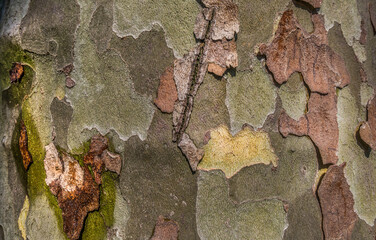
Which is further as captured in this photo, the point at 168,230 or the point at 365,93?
the point at 365,93

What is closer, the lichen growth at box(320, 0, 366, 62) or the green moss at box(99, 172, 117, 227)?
the green moss at box(99, 172, 117, 227)

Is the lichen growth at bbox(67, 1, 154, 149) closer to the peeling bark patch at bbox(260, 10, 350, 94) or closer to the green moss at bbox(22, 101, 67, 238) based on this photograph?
the green moss at bbox(22, 101, 67, 238)

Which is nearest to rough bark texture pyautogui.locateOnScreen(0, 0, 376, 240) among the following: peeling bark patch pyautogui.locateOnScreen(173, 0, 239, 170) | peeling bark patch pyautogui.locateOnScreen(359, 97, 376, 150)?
peeling bark patch pyautogui.locateOnScreen(173, 0, 239, 170)

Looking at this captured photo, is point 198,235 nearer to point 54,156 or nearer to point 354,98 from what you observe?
point 54,156

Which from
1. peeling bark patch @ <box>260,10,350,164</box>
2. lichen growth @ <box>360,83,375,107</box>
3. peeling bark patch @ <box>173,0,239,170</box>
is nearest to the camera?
peeling bark patch @ <box>173,0,239,170</box>

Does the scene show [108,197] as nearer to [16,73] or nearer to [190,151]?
[190,151]

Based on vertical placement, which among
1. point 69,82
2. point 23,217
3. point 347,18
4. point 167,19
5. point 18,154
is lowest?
point 23,217

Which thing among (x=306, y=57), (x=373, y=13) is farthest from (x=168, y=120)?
(x=373, y=13)

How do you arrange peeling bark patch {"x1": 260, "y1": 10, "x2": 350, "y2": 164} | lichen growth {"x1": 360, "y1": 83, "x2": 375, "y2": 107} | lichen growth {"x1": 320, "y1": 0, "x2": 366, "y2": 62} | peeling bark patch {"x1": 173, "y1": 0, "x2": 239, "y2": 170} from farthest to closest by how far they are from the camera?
lichen growth {"x1": 360, "y1": 83, "x2": 375, "y2": 107} → lichen growth {"x1": 320, "y1": 0, "x2": 366, "y2": 62} → peeling bark patch {"x1": 260, "y1": 10, "x2": 350, "y2": 164} → peeling bark patch {"x1": 173, "y1": 0, "x2": 239, "y2": 170}
